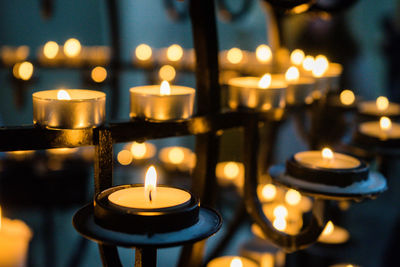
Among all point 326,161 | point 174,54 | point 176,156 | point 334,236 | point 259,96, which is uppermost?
point 174,54

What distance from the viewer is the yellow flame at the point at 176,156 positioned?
232 cm

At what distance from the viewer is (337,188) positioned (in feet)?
2.23

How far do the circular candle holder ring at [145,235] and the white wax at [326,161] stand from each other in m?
0.30

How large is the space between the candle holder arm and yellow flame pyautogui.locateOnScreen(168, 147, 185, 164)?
1.45 metres

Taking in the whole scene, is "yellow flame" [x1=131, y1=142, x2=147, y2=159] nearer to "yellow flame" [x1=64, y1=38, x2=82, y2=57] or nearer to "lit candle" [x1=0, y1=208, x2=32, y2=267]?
"yellow flame" [x1=64, y1=38, x2=82, y2=57]

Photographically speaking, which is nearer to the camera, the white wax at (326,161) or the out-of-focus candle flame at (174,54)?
the white wax at (326,161)

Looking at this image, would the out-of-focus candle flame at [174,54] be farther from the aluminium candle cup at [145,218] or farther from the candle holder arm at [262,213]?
the aluminium candle cup at [145,218]

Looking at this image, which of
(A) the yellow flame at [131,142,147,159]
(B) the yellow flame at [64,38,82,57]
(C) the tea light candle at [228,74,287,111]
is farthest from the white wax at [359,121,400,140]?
(A) the yellow flame at [131,142,147,159]

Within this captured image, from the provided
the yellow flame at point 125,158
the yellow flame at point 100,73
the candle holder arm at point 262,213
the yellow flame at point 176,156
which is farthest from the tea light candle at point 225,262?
the yellow flame at point 125,158

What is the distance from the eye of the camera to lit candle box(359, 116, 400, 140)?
96 centimetres

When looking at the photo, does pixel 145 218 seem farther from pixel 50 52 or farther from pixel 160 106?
pixel 50 52

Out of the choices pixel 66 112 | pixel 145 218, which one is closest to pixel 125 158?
pixel 66 112

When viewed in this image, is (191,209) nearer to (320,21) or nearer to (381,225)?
(381,225)

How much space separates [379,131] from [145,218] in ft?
2.34
